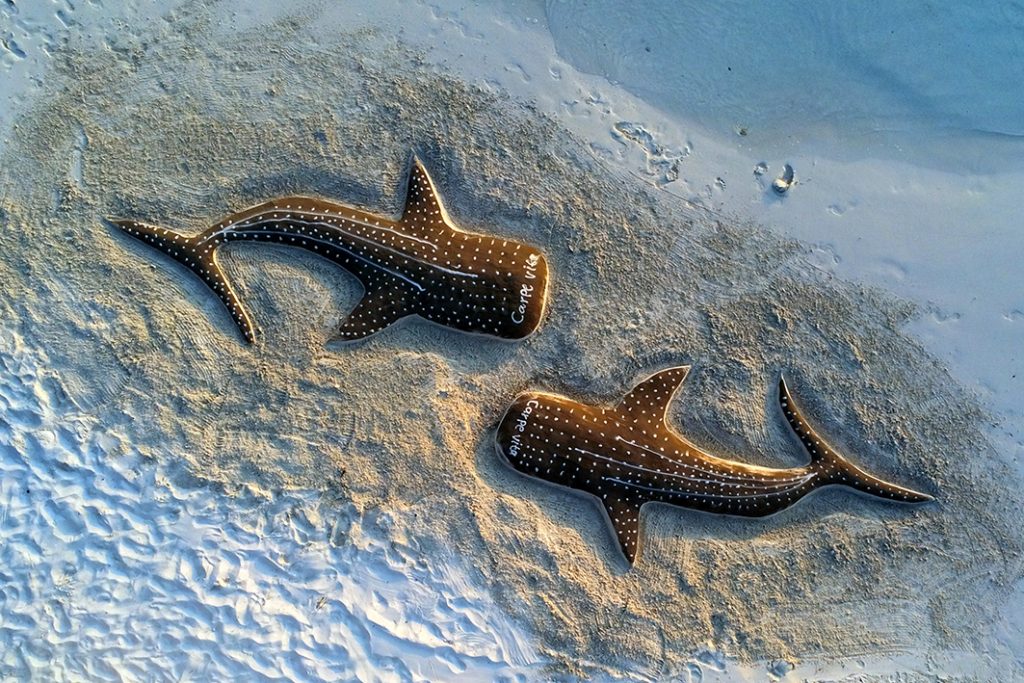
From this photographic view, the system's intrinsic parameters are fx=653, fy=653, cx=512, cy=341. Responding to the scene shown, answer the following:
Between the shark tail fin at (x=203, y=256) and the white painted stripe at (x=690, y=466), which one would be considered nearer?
the white painted stripe at (x=690, y=466)

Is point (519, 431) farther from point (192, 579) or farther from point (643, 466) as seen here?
point (192, 579)

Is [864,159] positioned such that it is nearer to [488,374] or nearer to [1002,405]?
[1002,405]

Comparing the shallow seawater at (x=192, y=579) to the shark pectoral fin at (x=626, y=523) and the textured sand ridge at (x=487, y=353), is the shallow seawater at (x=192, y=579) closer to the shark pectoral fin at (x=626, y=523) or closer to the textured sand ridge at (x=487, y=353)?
the textured sand ridge at (x=487, y=353)

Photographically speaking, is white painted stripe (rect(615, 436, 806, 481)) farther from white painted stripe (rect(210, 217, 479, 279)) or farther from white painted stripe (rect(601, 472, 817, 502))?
white painted stripe (rect(210, 217, 479, 279))

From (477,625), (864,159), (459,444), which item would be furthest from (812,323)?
(477,625)

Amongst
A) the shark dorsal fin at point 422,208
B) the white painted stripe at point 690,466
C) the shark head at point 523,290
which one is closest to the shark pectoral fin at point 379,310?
the shark dorsal fin at point 422,208

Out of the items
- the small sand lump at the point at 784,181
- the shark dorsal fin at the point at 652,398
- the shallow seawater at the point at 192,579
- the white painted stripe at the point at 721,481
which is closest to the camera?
the shallow seawater at the point at 192,579
